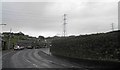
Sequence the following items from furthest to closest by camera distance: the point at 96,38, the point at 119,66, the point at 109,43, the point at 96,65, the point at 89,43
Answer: the point at 89,43
the point at 96,38
the point at 109,43
the point at 96,65
the point at 119,66

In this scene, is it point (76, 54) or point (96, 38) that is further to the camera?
point (76, 54)

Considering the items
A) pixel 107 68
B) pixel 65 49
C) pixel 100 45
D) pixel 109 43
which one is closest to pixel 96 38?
pixel 100 45

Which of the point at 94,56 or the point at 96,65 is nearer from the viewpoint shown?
the point at 96,65

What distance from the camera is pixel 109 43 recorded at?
26.5 metres

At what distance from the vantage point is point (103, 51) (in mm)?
27547

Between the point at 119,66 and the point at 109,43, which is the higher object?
the point at 109,43

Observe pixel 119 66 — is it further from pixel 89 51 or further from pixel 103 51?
pixel 89 51

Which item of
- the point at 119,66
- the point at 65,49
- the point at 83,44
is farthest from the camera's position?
the point at 65,49

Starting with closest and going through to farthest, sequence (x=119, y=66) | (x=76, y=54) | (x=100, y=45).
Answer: (x=119, y=66) → (x=100, y=45) → (x=76, y=54)

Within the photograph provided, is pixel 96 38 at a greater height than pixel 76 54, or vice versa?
pixel 96 38

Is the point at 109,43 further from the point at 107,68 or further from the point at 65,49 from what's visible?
the point at 65,49

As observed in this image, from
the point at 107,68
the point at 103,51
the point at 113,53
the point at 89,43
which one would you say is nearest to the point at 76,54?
the point at 89,43

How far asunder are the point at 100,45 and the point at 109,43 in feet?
7.88

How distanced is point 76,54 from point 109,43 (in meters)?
12.7
